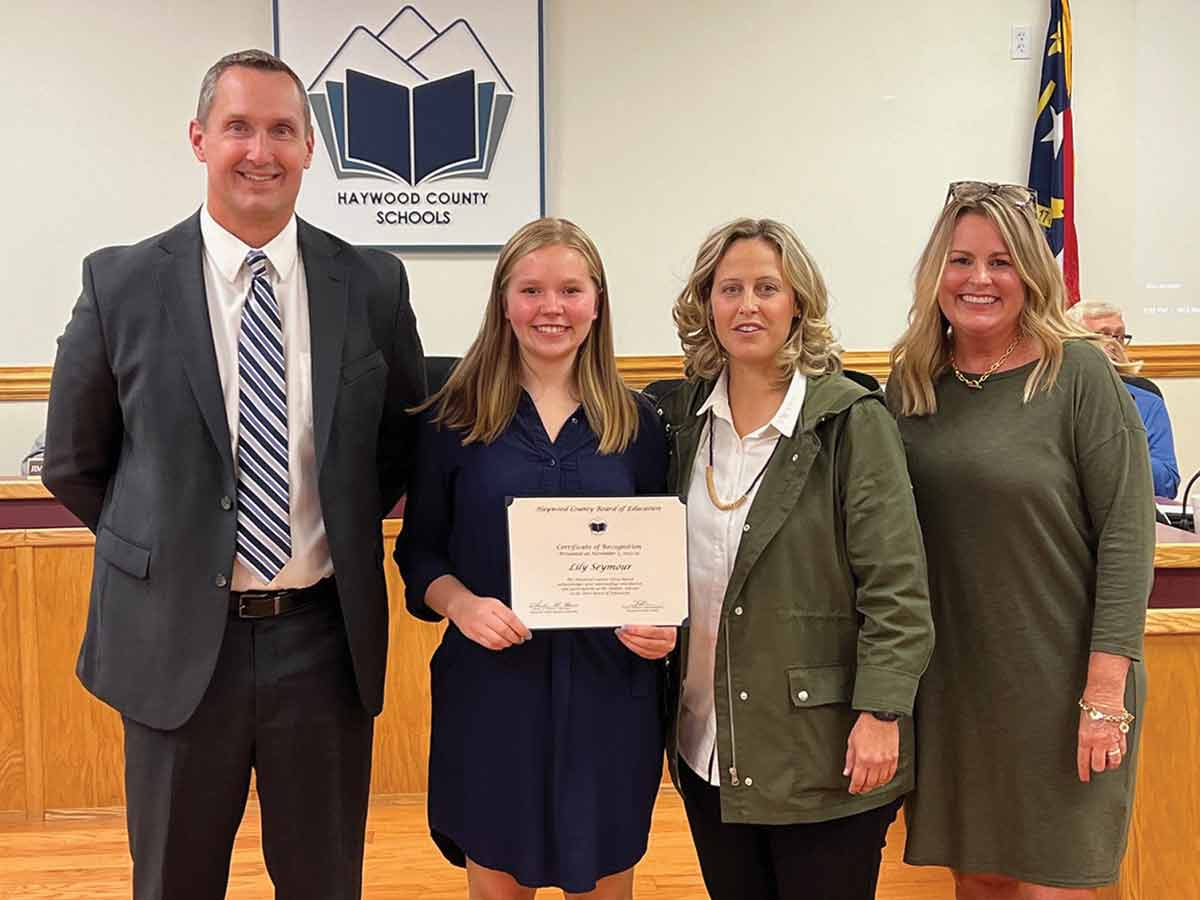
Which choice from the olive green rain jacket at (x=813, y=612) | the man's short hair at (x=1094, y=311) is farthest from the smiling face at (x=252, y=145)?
the man's short hair at (x=1094, y=311)

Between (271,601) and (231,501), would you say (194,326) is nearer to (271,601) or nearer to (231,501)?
(231,501)

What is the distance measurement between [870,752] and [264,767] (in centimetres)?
93

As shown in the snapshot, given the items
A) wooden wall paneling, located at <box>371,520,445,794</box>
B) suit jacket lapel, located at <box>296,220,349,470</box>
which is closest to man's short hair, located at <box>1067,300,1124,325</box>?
wooden wall paneling, located at <box>371,520,445,794</box>

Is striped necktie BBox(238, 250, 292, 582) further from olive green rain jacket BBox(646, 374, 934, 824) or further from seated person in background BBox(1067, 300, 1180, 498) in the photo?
seated person in background BBox(1067, 300, 1180, 498)

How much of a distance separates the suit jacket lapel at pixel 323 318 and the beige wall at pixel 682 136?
9.66 ft

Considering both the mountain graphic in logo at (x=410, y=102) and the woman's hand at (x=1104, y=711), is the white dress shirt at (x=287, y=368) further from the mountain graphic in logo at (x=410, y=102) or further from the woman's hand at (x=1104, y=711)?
the mountain graphic in logo at (x=410, y=102)

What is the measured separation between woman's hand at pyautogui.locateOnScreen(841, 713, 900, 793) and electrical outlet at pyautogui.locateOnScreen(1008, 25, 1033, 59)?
4.06 m

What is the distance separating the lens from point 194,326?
5.52ft

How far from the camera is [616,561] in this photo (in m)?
1.63

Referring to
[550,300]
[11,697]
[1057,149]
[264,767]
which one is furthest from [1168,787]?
[1057,149]

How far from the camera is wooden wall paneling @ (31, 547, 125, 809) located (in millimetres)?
3189

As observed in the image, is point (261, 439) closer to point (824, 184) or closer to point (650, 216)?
point (650, 216)

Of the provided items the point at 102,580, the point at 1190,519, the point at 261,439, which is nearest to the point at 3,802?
the point at 102,580

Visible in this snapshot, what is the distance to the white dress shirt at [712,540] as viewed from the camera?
1693mm
